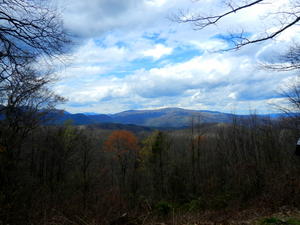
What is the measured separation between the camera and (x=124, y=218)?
6.07m

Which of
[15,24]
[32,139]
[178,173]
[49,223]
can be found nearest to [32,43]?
[15,24]

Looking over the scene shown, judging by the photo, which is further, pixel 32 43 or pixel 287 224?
pixel 287 224

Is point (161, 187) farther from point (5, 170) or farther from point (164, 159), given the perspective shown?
point (5, 170)

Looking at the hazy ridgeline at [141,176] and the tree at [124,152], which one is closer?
the hazy ridgeline at [141,176]

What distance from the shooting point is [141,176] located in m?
36.9

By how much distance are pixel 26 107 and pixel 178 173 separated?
21.2 meters

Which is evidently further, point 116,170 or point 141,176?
point 116,170

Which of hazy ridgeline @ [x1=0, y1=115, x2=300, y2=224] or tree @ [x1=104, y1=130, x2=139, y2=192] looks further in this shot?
tree @ [x1=104, y1=130, x2=139, y2=192]

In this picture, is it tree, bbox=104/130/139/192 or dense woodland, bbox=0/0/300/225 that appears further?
tree, bbox=104/130/139/192

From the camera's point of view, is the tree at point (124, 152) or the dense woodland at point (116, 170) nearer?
the dense woodland at point (116, 170)

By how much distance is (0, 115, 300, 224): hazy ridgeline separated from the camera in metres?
11.6

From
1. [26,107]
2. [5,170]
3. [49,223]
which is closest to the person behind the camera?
[49,223]

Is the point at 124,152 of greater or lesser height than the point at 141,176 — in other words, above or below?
above

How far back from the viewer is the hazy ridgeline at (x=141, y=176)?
38.0 feet
